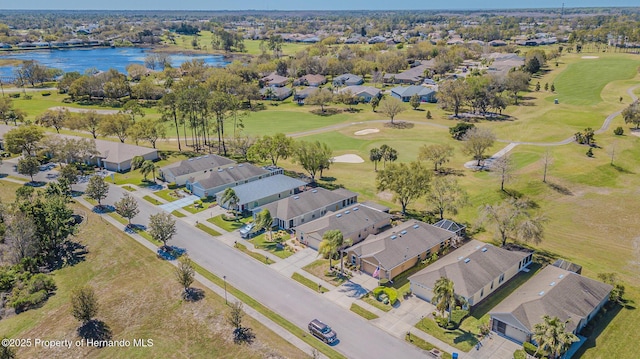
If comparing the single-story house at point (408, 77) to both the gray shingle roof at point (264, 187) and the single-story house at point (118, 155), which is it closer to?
the single-story house at point (118, 155)

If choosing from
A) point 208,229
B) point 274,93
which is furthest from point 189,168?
point 274,93

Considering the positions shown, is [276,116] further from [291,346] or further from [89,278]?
[291,346]

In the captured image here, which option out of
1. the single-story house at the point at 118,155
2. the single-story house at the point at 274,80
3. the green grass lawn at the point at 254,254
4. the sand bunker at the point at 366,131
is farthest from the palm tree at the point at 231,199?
the single-story house at the point at 274,80

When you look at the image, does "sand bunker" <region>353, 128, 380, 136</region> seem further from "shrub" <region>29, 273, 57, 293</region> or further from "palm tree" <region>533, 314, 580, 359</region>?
"palm tree" <region>533, 314, 580, 359</region>

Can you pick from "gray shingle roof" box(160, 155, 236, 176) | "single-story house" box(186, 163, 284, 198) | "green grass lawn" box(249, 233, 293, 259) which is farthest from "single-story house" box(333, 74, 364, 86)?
"green grass lawn" box(249, 233, 293, 259)

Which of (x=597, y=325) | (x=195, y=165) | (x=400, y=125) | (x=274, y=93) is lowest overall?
Result: (x=597, y=325)

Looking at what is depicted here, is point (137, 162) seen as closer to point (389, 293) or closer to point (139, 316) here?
point (139, 316)
